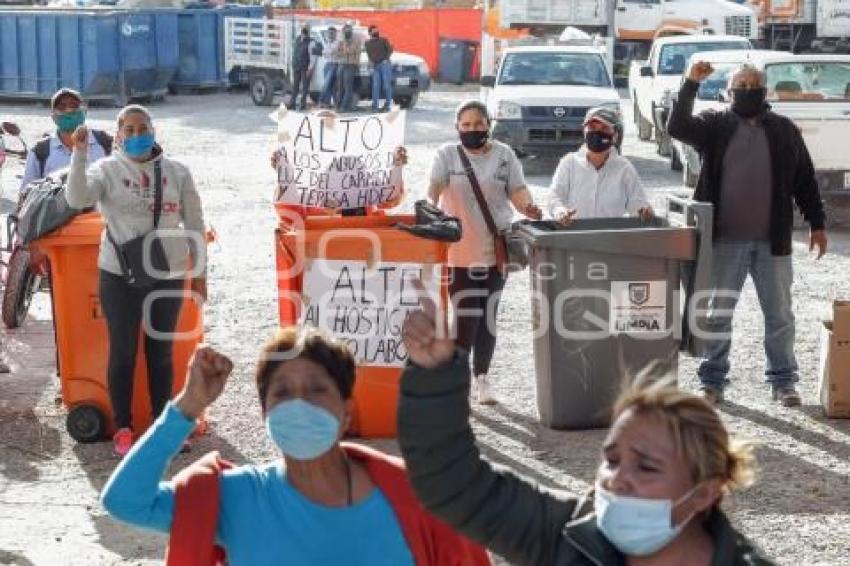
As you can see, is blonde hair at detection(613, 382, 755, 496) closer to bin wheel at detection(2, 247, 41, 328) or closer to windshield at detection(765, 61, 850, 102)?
bin wheel at detection(2, 247, 41, 328)

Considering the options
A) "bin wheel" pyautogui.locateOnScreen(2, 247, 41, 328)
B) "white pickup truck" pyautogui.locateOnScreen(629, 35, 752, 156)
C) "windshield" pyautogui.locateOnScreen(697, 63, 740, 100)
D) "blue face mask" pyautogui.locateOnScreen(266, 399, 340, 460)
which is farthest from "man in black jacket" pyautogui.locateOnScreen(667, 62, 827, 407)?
"white pickup truck" pyautogui.locateOnScreen(629, 35, 752, 156)

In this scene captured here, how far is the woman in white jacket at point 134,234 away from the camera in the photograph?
7.54 m

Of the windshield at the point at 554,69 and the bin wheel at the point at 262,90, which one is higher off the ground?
the windshield at the point at 554,69

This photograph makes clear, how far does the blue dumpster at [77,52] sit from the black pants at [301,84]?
3315mm

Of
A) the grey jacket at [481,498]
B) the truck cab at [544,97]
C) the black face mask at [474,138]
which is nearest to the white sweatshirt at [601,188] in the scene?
the black face mask at [474,138]

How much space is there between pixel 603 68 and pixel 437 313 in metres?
19.7

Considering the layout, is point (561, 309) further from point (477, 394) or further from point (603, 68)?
point (603, 68)

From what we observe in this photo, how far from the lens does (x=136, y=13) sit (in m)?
32.9

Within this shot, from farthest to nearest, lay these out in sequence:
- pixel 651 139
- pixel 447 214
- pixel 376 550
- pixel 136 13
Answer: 1. pixel 136 13
2. pixel 651 139
3. pixel 447 214
4. pixel 376 550

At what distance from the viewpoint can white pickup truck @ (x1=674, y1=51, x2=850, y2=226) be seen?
15773 mm

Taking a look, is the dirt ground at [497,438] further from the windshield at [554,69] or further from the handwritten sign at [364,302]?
the windshield at [554,69]

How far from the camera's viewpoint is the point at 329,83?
105ft

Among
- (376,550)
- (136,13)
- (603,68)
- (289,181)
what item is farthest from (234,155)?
(376,550)

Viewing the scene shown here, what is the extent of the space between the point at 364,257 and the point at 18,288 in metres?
3.80
